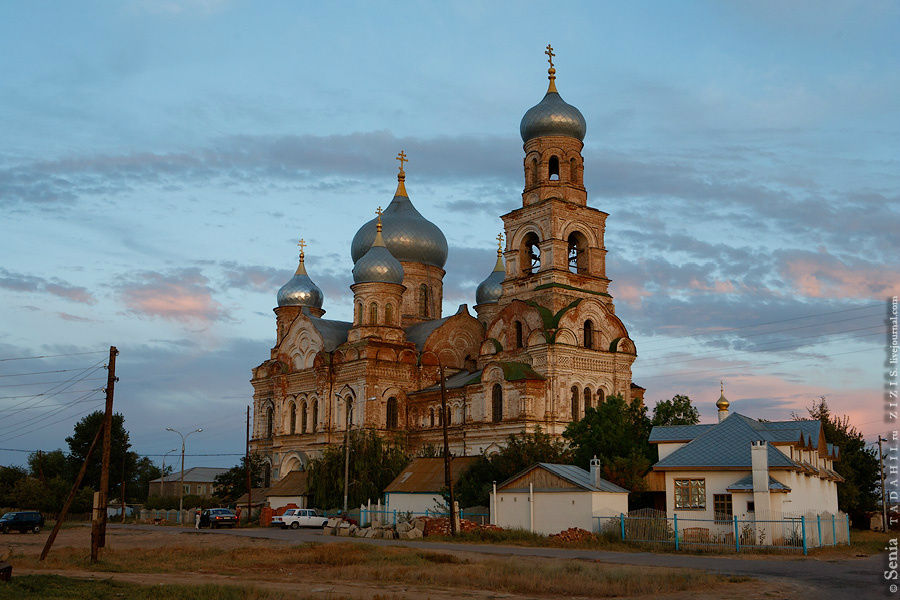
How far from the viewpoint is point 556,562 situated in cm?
2406

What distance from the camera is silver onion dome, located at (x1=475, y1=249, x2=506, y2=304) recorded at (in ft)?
212

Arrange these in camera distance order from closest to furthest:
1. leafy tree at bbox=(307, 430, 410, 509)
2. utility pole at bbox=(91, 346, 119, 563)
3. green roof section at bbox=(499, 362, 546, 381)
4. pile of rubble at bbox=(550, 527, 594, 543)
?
utility pole at bbox=(91, 346, 119, 563)
pile of rubble at bbox=(550, 527, 594, 543)
green roof section at bbox=(499, 362, 546, 381)
leafy tree at bbox=(307, 430, 410, 509)

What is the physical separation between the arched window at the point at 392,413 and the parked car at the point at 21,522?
19551mm

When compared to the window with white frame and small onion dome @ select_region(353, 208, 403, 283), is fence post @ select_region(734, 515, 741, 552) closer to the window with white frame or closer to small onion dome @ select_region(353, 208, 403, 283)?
the window with white frame

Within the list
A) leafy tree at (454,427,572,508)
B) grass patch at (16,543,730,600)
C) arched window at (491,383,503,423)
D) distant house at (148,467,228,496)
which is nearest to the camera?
grass patch at (16,543,730,600)

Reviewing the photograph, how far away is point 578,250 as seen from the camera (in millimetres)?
52062

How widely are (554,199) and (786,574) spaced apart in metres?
30.7

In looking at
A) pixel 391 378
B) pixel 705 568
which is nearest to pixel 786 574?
pixel 705 568

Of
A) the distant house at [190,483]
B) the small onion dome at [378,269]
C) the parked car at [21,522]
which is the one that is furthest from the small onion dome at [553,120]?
the distant house at [190,483]

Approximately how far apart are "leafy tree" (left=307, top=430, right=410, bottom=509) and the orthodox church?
2037mm

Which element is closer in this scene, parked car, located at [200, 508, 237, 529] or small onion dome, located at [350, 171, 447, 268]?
parked car, located at [200, 508, 237, 529]

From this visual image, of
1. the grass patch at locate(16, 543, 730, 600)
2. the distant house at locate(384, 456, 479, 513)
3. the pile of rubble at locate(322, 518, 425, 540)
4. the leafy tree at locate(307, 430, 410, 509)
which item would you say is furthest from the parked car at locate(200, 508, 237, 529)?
the grass patch at locate(16, 543, 730, 600)

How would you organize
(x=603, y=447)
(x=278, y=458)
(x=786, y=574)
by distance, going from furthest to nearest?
(x=278, y=458) → (x=603, y=447) → (x=786, y=574)

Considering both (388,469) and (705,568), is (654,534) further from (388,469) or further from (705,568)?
(388,469)
